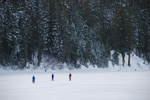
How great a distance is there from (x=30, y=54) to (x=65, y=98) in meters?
38.1

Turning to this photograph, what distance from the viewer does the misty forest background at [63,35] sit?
48.0m

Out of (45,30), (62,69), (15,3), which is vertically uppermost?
(15,3)

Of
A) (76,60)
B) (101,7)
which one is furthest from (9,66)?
(101,7)

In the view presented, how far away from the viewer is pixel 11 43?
157 ft

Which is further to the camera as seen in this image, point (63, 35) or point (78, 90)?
point (63, 35)

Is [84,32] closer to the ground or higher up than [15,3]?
closer to the ground

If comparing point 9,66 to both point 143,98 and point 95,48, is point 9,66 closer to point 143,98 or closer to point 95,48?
point 95,48

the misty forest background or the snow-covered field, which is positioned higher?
the misty forest background

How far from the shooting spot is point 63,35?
52031 mm

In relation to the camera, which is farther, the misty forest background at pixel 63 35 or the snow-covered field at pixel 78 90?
the misty forest background at pixel 63 35

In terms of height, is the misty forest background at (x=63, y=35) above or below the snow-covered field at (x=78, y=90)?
above

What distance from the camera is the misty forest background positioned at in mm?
47969

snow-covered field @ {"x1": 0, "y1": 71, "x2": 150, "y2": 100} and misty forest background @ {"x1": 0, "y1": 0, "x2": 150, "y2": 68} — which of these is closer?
snow-covered field @ {"x1": 0, "y1": 71, "x2": 150, "y2": 100}

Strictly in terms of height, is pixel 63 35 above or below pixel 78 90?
above
